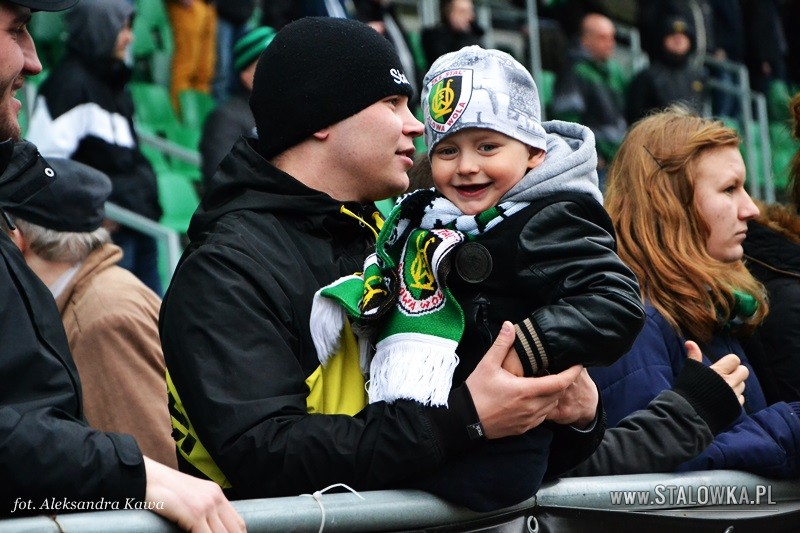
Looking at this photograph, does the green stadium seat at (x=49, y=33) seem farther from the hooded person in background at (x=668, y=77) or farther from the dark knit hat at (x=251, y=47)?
the hooded person in background at (x=668, y=77)

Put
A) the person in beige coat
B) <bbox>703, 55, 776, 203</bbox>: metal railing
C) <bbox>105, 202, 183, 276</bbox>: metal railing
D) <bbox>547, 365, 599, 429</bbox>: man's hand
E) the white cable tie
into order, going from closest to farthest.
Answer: the white cable tie, <bbox>547, 365, 599, 429</bbox>: man's hand, the person in beige coat, <bbox>105, 202, 183, 276</bbox>: metal railing, <bbox>703, 55, 776, 203</bbox>: metal railing

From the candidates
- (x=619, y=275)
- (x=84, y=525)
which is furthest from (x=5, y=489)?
(x=619, y=275)

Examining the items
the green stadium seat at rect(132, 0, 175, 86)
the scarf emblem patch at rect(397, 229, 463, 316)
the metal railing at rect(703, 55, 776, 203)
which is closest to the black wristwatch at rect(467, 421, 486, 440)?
the scarf emblem patch at rect(397, 229, 463, 316)

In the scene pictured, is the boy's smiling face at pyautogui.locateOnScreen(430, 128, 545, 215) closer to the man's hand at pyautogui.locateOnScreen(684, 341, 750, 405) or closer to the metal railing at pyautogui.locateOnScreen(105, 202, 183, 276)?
the man's hand at pyautogui.locateOnScreen(684, 341, 750, 405)

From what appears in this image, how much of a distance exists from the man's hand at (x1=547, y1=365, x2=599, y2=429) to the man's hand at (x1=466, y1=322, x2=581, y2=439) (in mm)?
92

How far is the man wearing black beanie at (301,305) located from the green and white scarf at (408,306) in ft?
0.19

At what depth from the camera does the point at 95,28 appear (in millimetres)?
6906

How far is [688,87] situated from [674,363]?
27.2ft

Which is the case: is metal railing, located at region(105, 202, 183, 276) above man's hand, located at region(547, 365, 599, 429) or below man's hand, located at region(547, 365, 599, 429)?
below

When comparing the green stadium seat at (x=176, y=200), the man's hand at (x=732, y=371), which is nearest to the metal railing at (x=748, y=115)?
the green stadium seat at (x=176, y=200)

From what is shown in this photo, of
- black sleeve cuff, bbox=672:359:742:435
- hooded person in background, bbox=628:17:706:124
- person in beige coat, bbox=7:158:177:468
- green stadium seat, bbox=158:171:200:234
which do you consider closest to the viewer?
black sleeve cuff, bbox=672:359:742:435

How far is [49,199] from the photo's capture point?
4559mm

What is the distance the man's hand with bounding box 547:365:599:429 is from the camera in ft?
9.48

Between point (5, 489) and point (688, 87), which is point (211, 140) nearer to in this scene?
point (5, 489)
